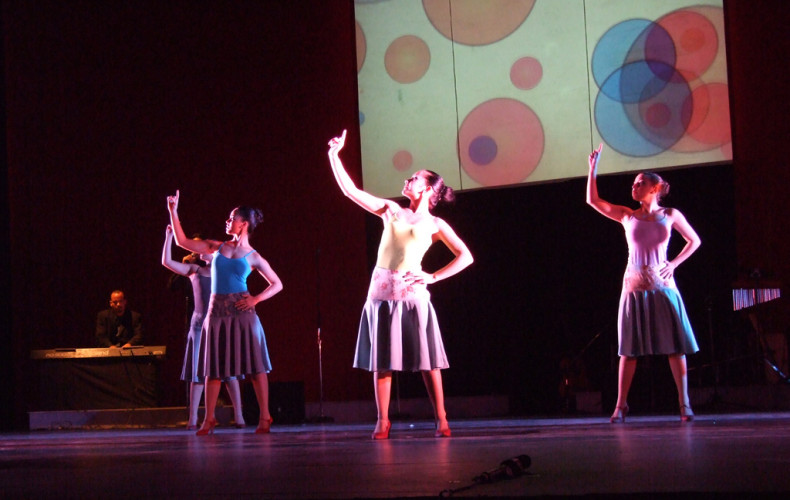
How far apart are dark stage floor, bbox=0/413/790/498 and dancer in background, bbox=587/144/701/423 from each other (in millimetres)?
677

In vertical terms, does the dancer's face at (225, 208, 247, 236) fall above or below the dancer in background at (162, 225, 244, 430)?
above

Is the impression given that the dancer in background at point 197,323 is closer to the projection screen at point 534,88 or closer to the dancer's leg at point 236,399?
the dancer's leg at point 236,399

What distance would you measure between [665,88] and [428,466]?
18.0ft

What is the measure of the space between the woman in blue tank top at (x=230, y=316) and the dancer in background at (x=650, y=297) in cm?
215

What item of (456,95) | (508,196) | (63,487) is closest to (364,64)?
(456,95)

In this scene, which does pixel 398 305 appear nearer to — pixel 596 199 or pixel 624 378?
pixel 596 199

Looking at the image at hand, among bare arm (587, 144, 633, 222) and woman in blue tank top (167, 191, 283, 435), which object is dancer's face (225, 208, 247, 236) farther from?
bare arm (587, 144, 633, 222)

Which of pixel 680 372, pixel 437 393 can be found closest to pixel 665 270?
pixel 680 372

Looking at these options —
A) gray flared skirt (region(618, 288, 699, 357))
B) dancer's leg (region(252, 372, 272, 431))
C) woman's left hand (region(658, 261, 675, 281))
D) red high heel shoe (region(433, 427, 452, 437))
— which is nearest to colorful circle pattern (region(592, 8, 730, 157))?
woman's left hand (region(658, 261, 675, 281))

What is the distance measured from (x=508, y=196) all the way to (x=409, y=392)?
2.17 metres

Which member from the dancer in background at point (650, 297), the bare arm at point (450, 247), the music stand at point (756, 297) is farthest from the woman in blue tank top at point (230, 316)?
the music stand at point (756, 297)

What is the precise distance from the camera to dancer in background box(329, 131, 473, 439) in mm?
4758

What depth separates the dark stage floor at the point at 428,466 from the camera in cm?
231

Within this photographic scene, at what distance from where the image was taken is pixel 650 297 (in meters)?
5.44
